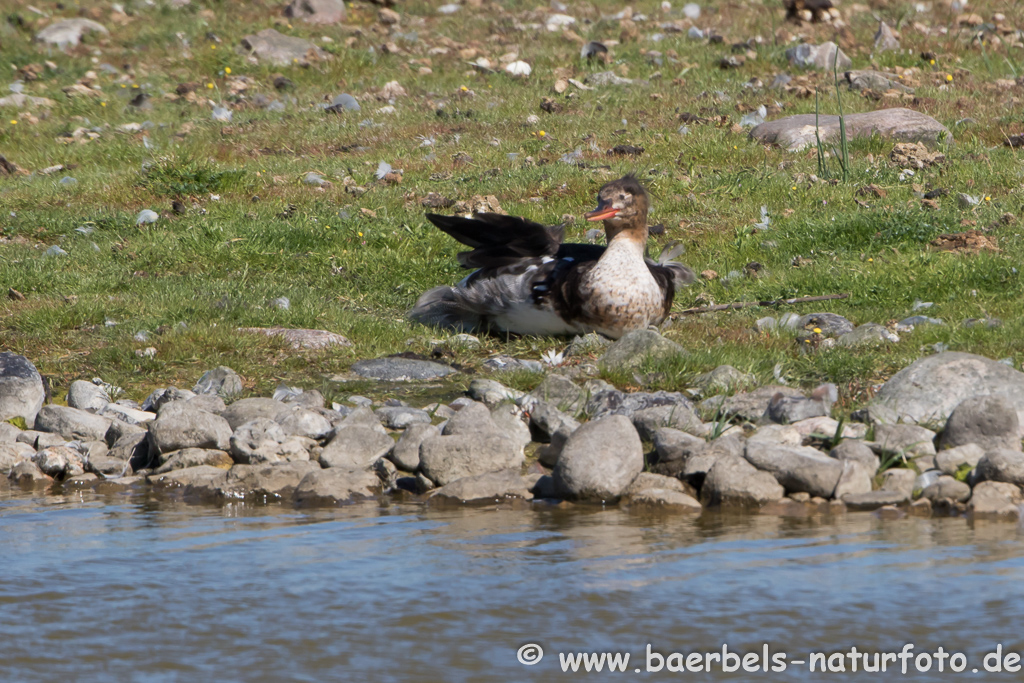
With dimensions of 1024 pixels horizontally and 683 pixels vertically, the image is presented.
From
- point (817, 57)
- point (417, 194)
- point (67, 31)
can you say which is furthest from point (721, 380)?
point (67, 31)

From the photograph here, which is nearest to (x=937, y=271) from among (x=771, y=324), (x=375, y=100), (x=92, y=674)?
(x=771, y=324)

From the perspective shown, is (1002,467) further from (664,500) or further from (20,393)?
(20,393)

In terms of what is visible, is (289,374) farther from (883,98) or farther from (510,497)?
(883,98)

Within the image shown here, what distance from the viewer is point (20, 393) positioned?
7160 millimetres

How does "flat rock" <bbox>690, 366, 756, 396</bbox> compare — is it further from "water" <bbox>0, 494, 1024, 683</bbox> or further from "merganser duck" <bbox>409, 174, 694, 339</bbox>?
"water" <bbox>0, 494, 1024, 683</bbox>

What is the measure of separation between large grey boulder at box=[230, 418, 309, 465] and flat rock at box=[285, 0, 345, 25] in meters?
13.8

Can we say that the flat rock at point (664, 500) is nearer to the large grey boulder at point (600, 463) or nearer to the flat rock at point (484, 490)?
the large grey boulder at point (600, 463)

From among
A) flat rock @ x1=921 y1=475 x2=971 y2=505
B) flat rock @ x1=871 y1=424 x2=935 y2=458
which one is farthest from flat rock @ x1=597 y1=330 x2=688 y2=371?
flat rock @ x1=921 y1=475 x2=971 y2=505

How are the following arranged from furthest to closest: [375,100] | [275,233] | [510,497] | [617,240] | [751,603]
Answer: [375,100] < [275,233] < [617,240] < [510,497] < [751,603]

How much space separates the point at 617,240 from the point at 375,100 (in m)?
8.14

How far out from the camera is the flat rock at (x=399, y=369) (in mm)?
7945

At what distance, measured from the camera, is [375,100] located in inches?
628

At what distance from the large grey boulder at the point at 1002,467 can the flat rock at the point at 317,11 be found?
15.6 m

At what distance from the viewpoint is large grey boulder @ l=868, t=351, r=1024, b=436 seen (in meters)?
6.45
